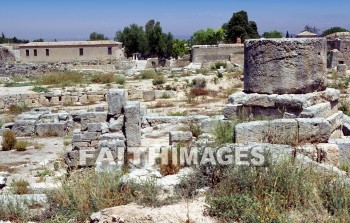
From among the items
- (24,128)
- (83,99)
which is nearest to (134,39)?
(83,99)

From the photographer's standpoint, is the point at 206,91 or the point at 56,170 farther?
the point at 206,91

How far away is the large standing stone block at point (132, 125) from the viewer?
9.01 meters

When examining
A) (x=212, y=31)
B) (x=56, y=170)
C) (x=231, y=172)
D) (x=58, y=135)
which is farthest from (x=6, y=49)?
(x=231, y=172)

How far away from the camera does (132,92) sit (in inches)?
829

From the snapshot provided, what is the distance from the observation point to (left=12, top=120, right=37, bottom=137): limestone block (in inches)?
496

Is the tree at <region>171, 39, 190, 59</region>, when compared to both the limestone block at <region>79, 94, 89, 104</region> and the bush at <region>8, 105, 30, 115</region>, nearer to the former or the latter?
the limestone block at <region>79, 94, 89, 104</region>

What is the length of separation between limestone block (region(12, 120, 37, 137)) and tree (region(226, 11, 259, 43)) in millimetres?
47520

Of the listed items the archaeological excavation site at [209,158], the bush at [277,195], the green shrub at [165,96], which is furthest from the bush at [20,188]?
the green shrub at [165,96]

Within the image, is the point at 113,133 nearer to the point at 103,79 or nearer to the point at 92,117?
the point at 92,117

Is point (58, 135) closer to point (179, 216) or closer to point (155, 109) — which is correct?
point (155, 109)

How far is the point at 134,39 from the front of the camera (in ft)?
178

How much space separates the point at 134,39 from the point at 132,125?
4649cm

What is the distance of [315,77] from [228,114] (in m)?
1.85

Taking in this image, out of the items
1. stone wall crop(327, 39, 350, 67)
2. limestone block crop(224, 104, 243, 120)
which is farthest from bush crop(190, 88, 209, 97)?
stone wall crop(327, 39, 350, 67)
